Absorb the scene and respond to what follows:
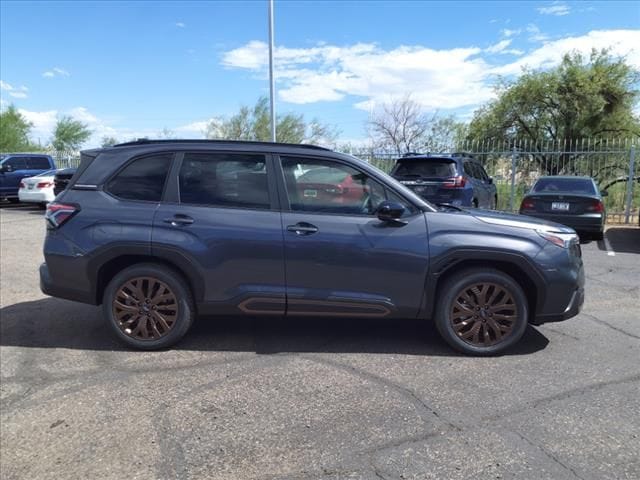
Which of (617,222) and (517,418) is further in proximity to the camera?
(617,222)

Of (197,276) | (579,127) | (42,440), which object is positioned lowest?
(42,440)

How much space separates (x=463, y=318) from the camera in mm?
4445

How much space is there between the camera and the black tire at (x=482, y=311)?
4.39 metres

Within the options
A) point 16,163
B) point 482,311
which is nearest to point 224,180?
point 482,311

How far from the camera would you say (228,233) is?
4.41 meters

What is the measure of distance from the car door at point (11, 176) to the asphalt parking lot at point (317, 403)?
Answer: 15.5m

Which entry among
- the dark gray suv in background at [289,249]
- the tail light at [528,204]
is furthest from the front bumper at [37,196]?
the tail light at [528,204]

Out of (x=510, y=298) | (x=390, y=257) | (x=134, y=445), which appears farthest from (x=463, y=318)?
(x=134, y=445)

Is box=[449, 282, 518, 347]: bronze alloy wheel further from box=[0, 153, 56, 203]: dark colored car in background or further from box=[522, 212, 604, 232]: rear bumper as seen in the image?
box=[0, 153, 56, 203]: dark colored car in background

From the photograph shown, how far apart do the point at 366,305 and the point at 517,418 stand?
4.88ft

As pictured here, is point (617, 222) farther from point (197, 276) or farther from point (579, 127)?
point (197, 276)

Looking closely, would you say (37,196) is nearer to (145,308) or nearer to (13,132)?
(145,308)

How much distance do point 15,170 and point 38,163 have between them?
2.90 ft

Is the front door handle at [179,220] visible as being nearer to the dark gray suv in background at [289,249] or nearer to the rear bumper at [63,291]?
the dark gray suv in background at [289,249]
